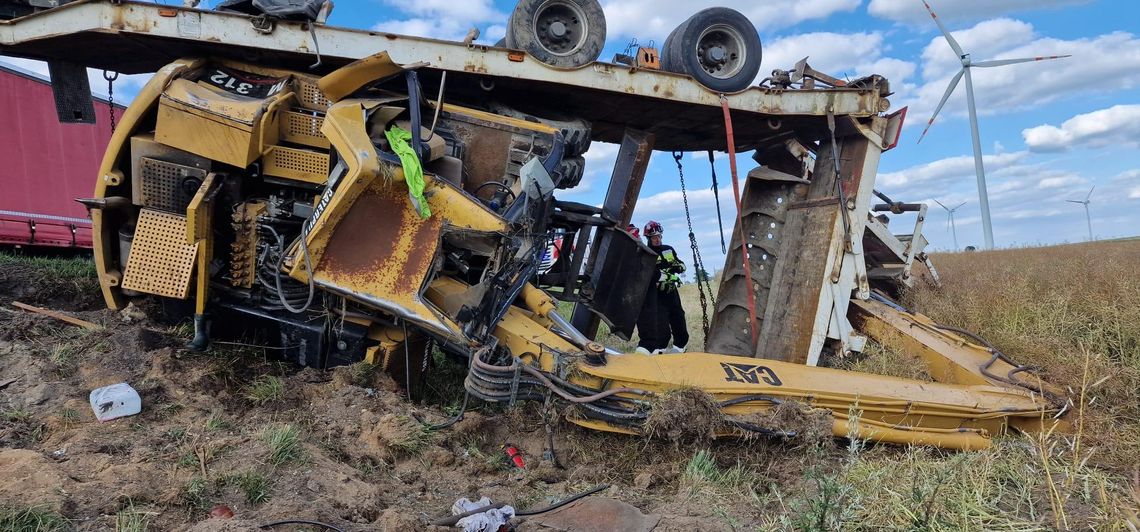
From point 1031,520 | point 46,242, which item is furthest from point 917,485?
point 46,242

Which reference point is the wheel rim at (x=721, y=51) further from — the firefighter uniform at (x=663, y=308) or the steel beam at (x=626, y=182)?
the firefighter uniform at (x=663, y=308)

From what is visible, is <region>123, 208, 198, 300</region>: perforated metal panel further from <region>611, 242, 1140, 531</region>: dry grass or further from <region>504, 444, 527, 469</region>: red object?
<region>611, 242, 1140, 531</region>: dry grass

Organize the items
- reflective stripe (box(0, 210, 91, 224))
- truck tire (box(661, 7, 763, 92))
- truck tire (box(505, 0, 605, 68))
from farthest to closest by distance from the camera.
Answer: reflective stripe (box(0, 210, 91, 224))
truck tire (box(661, 7, 763, 92))
truck tire (box(505, 0, 605, 68))

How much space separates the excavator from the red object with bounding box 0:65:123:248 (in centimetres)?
580

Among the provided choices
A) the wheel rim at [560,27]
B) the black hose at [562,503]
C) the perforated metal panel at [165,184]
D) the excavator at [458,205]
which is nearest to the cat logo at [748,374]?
the excavator at [458,205]

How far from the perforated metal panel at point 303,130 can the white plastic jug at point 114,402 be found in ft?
6.16

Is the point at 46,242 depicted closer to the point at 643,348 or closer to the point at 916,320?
the point at 643,348

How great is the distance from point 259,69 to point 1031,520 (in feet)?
16.7

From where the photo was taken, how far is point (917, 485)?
2.86 m

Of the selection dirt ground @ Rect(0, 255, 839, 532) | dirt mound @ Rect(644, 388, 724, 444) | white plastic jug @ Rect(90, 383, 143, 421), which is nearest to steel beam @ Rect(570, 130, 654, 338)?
dirt ground @ Rect(0, 255, 839, 532)

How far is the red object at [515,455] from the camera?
158 inches

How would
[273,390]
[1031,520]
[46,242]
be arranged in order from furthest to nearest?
[46,242]
[273,390]
[1031,520]

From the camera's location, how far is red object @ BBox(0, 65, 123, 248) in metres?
9.58

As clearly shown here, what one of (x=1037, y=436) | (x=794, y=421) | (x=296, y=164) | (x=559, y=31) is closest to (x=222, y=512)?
(x=296, y=164)
